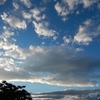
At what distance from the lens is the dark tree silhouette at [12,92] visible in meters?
68.1

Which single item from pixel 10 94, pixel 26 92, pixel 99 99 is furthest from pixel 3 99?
pixel 99 99

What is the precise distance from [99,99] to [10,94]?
134 feet

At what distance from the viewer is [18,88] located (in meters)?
70.8

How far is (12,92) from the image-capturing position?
69188mm

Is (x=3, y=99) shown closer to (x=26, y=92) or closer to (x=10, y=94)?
(x=10, y=94)

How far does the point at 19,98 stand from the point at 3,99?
5016 millimetres

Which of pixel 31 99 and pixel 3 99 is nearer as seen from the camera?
pixel 3 99

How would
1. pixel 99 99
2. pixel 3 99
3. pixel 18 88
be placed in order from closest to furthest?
1. pixel 3 99
2. pixel 18 88
3. pixel 99 99

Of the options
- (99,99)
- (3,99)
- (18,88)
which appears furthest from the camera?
(99,99)

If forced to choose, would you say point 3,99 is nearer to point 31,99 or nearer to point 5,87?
point 5,87

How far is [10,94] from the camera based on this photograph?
2704 inches

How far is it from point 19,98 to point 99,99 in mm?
38488

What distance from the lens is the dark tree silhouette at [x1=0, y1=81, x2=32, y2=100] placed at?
68.1 meters

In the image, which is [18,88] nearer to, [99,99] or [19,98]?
[19,98]
